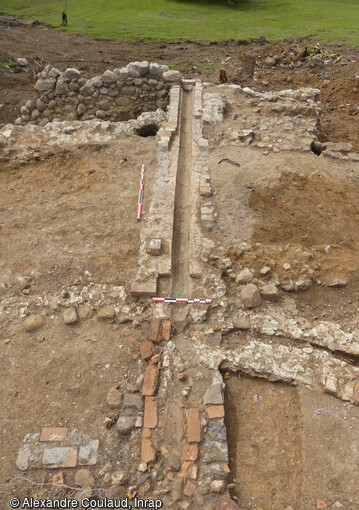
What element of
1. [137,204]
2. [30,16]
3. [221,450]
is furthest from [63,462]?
[30,16]

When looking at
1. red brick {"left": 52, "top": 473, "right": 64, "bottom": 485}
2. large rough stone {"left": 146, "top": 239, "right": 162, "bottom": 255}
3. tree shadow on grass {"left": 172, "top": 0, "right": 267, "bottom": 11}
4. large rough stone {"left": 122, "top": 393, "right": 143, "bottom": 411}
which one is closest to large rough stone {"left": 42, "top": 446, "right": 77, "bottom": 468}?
red brick {"left": 52, "top": 473, "right": 64, "bottom": 485}

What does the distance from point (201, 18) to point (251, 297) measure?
928 inches

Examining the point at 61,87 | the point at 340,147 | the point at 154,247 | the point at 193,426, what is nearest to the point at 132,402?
the point at 193,426

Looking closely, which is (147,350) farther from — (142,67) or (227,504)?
(142,67)

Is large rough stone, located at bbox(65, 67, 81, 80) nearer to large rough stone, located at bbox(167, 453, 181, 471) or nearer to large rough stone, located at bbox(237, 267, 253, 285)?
large rough stone, located at bbox(237, 267, 253, 285)

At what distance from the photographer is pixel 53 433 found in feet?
12.8

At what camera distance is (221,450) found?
3.77m

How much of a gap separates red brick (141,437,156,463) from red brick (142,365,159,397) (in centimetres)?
52

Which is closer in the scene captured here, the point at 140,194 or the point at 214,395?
the point at 214,395

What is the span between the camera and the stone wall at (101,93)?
10766 mm

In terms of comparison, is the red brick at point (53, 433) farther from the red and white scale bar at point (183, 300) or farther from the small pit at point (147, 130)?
the small pit at point (147, 130)

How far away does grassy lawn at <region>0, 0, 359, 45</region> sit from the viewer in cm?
1905

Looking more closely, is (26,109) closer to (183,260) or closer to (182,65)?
(182,65)

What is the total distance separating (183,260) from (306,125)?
585 centimetres
